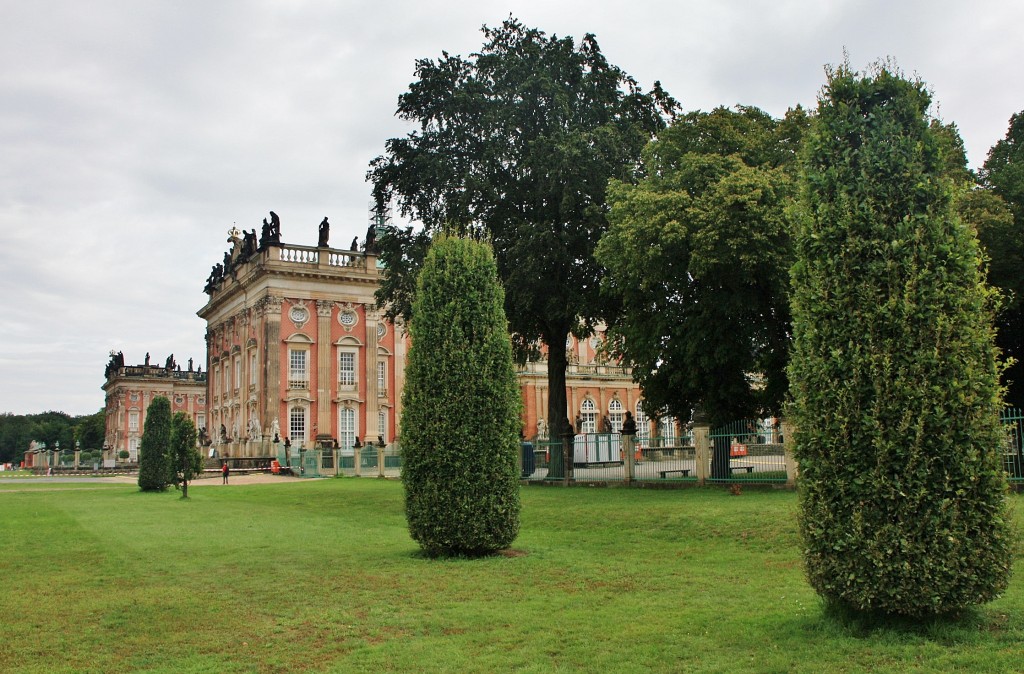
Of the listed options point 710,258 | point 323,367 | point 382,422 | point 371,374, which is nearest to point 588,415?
point 382,422

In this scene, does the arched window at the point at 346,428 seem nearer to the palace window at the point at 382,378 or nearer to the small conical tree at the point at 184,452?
the palace window at the point at 382,378

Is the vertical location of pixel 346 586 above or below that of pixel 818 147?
below

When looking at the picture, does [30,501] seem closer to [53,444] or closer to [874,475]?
[874,475]

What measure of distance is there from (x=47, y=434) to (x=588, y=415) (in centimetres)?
7817

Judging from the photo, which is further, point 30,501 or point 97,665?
point 30,501

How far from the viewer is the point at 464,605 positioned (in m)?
8.63

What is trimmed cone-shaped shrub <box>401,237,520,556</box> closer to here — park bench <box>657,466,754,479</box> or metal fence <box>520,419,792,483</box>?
metal fence <box>520,419,792,483</box>

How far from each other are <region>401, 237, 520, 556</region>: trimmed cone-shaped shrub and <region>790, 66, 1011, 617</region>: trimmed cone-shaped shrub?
5.35 metres

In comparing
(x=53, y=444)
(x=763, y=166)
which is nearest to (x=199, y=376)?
(x=53, y=444)

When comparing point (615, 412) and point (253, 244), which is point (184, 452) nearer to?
point (253, 244)

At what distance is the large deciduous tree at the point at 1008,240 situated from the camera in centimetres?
1941

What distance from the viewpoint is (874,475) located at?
645 cm

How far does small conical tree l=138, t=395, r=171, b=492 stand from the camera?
29844mm

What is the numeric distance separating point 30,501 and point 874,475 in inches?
994
